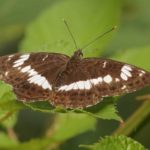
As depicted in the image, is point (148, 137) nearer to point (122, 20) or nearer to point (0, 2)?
point (122, 20)

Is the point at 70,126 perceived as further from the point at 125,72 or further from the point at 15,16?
the point at 15,16

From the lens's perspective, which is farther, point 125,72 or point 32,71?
point 32,71

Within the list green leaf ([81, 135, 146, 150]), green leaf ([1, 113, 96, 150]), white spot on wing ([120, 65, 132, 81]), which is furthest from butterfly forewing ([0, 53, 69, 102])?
green leaf ([81, 135, 146, 150])

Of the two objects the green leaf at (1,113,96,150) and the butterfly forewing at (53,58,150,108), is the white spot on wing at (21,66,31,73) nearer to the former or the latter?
the butterfly forewing at (53,58,150,108)

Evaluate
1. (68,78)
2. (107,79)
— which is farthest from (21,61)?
(107,79)

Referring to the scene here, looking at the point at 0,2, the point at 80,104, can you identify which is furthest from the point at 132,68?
the point at 0,2

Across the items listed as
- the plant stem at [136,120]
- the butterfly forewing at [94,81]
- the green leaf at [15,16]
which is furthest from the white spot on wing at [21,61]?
the green leaf at [15,16]

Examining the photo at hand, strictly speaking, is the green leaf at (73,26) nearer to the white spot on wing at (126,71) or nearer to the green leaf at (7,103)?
the white spot on wing at (126,71)
